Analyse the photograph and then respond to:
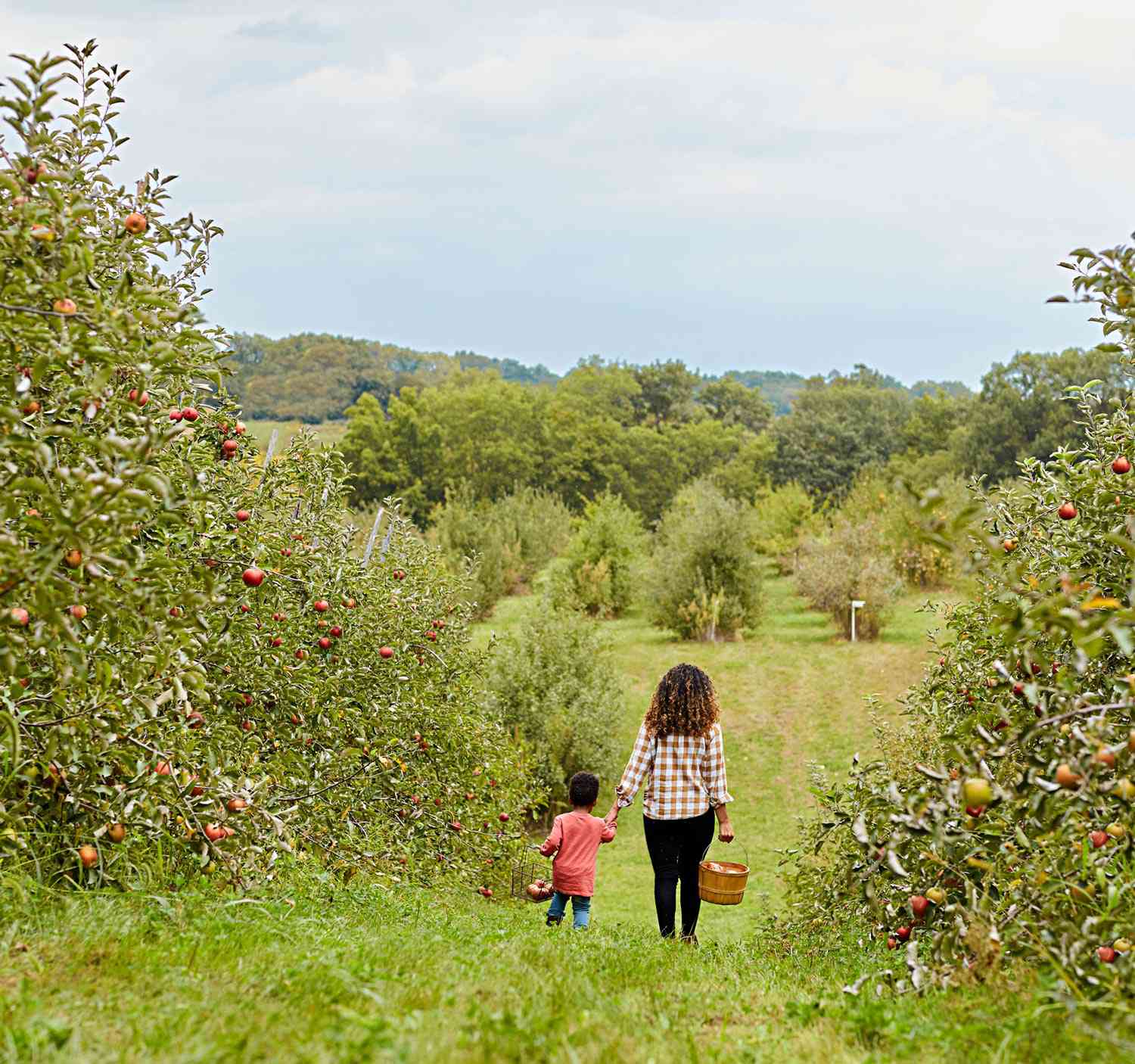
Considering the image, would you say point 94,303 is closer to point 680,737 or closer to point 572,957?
point 572,957

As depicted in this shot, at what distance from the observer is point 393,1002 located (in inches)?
106

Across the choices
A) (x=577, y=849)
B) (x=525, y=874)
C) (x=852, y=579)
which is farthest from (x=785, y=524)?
(x=577, y=849)

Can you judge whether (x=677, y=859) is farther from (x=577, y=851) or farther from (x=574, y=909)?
(x=574, y=909)

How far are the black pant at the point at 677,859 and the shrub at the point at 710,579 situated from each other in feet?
44.3

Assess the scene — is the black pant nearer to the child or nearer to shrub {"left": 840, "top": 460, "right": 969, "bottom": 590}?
the child

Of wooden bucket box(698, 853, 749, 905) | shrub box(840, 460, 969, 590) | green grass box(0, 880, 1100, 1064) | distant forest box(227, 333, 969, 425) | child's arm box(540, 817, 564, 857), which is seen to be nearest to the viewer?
green grass box(0, 880, 1100, 1064)

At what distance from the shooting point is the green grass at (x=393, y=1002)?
2.31 m

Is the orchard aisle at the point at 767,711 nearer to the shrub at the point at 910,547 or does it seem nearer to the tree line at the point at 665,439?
the shrub at the point at 910,547

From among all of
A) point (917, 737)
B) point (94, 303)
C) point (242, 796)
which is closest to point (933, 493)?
point (94, 303)

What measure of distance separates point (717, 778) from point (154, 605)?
3.50 meters

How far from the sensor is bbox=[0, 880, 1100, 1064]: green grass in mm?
2307

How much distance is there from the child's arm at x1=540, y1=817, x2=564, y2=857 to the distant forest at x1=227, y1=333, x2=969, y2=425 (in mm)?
47315

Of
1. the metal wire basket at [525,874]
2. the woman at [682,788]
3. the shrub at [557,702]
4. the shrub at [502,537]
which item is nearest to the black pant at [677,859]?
the woman at [682,788]

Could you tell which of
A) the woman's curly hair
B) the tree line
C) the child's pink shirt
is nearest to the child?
the child's pink shirt
